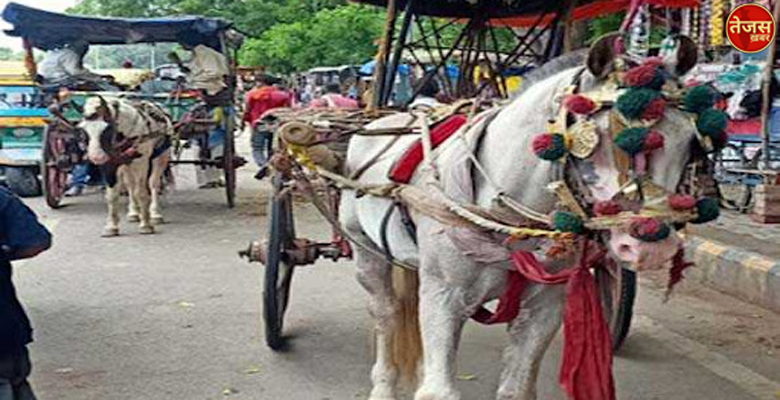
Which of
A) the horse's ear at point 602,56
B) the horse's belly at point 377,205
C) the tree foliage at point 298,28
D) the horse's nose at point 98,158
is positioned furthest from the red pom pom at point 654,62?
the tree foliage at point 298,28

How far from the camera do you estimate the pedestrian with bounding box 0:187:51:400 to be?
3.56 meters

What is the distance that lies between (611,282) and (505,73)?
2588mm

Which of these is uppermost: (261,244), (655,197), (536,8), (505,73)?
(536,8)

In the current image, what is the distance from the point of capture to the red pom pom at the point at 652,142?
2.66 meters

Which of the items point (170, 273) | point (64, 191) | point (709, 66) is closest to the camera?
point (170, 273)

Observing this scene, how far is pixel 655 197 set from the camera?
2705 millimetres

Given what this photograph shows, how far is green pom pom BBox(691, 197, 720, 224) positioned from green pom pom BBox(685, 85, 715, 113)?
272mm

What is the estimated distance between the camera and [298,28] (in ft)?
86.0

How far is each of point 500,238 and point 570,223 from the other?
475mm

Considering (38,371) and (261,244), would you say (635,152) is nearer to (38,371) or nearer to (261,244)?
(261,244)

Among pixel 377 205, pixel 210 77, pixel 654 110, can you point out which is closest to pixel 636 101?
pixel 654 110

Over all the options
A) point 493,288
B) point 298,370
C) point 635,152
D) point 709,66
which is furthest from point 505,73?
point 709,66

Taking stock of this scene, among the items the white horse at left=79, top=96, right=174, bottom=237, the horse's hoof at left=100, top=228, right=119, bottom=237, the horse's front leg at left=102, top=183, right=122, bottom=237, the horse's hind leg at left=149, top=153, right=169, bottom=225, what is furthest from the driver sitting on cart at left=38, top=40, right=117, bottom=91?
the horse's hoof at left=100, top=228, right=119, bottom=237

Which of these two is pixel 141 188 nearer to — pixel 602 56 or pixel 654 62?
pixel 602 56
